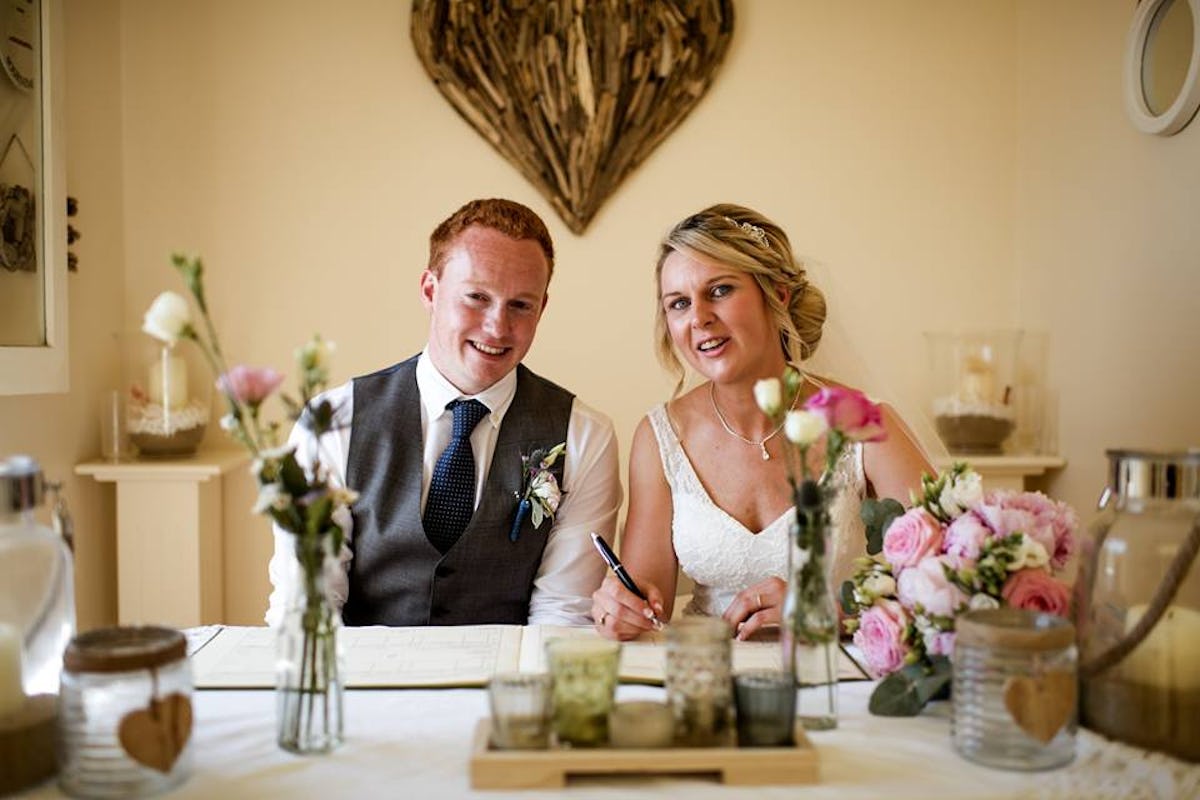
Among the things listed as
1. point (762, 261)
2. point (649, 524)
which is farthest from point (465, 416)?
point (762, 261)

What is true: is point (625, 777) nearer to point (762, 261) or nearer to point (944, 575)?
point (944, 575)

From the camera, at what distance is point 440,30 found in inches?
116

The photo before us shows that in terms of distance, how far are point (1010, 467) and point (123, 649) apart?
2469mm

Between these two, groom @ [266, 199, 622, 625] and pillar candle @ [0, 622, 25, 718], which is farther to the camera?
groom @ [266, 199, 622, 625]

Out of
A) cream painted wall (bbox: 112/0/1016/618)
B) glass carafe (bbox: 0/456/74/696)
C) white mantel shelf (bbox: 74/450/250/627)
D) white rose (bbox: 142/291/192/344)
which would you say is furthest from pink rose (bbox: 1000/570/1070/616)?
white mantel shelf (bbox: 74/450/250/627)

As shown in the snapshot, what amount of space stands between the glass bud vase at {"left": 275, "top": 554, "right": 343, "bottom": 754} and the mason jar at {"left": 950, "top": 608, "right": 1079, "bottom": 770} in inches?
27.8

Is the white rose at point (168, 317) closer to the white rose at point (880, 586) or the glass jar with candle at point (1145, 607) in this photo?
the white rose at point (880, 586)

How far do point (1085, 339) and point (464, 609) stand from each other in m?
1.87

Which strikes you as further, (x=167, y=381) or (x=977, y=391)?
(x=977, y=391)

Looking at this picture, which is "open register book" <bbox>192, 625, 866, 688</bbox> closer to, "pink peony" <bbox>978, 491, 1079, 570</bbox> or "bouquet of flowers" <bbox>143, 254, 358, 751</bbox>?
"bouquet of flowers" <bbox>143, 254, 358, 751</bbox>

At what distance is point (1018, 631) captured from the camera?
108cm

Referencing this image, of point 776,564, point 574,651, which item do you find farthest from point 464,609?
point 574,651

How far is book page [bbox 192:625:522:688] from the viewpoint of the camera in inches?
54.1

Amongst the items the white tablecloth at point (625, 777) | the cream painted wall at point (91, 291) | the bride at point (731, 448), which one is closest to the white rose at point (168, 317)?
the white tablecloth at point (625, 777)
